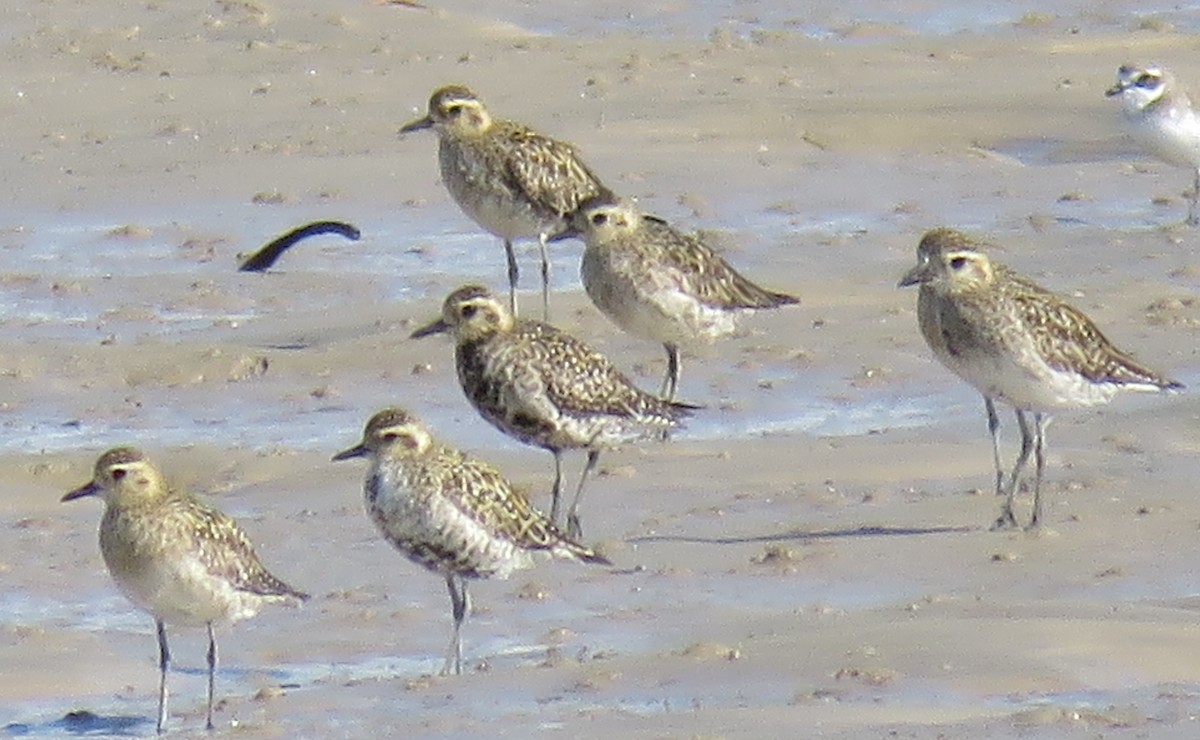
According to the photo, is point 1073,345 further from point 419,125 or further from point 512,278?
point 419,125

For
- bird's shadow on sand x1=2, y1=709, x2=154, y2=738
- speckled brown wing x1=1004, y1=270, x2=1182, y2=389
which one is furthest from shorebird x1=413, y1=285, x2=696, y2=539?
bird's shadow on sand x1=2, y1=709, x2=154, y2=738

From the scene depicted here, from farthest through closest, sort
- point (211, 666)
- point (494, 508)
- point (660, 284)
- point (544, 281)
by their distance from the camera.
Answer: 1. point (544, 281)
2. point (660, 284)
3. point (494, 508)
4. point (211, 666)

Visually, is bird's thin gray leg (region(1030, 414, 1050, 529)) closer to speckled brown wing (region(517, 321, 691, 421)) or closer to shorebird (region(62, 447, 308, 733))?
speckled brown wing (region(517, 321, 691, 421))

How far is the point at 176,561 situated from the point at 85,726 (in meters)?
0.68

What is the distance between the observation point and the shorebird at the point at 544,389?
38.2 ft

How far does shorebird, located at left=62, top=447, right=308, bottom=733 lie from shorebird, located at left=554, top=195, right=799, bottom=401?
11.6 ft

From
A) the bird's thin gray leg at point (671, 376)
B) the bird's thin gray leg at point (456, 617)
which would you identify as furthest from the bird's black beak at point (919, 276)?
the bird's thin gray leg at point (456, 617)

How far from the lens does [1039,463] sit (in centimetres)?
1123

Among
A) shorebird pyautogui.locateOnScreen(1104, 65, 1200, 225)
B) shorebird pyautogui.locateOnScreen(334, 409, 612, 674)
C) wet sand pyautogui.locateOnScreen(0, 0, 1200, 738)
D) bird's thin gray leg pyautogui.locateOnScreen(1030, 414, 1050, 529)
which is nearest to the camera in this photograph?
wet sand pyautogui.locateOnScreen(0, 0, 1200, 738)

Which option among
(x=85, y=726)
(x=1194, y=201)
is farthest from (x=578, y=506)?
(x=1194, y=201)

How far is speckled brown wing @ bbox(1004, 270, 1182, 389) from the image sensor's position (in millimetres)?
11648

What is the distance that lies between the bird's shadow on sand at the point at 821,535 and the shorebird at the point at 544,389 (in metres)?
0.56

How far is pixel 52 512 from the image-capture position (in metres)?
12.1

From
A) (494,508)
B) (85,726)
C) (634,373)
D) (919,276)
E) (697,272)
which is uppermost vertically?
(919,276)
